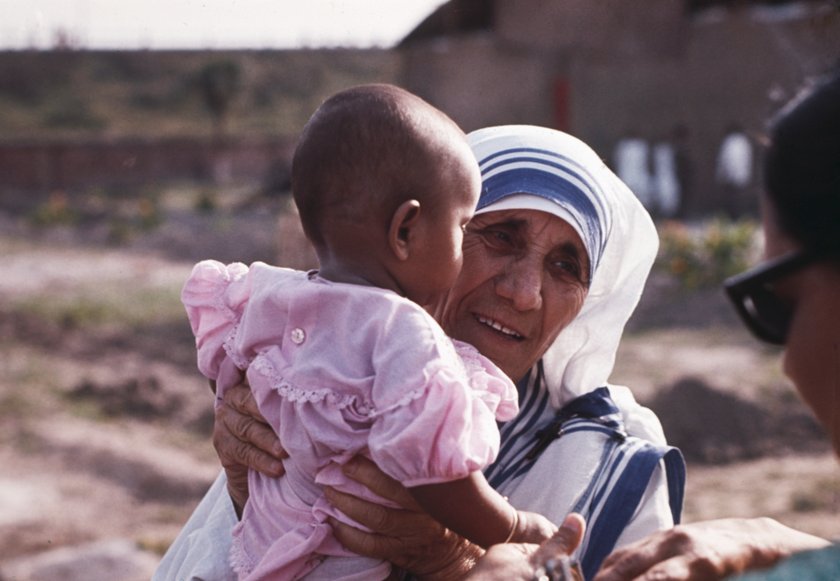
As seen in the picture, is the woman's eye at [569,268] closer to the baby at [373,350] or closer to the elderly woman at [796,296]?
the baby at [373,350]

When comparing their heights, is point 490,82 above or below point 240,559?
below

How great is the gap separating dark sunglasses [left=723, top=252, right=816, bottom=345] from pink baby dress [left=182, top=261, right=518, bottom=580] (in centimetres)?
49

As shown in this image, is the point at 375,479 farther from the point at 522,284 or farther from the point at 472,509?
the point at 522,284

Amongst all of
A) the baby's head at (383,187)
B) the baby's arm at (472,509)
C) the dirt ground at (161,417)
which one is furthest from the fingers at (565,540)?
the dirt ground at (161,417)

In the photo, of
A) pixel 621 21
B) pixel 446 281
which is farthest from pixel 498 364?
pixel 621 21

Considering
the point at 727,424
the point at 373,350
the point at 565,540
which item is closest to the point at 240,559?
the point at 373,350

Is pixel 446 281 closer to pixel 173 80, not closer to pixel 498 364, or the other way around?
pixel 498 364

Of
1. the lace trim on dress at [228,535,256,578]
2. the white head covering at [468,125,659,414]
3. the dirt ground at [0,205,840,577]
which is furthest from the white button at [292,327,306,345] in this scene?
the dirt ground at [0,205,840,577]

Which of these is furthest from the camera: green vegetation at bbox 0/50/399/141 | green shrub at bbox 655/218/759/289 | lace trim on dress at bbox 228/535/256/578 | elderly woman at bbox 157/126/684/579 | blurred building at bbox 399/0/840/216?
green vegetation at bbox 0/50/399/141

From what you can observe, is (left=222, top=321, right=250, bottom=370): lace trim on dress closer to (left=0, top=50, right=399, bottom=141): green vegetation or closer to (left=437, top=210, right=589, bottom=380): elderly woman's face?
(left=437, top=210, right=589, bottom=380): elderly woman's face

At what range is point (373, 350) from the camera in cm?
197

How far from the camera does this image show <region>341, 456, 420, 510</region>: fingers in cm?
203

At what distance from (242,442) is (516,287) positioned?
759mm

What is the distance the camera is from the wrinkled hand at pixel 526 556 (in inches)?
74.7
